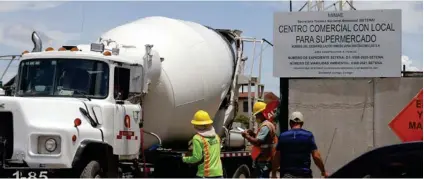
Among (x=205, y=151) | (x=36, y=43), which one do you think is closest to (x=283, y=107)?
(x=36, y=43)

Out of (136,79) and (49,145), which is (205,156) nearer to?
(49,145)

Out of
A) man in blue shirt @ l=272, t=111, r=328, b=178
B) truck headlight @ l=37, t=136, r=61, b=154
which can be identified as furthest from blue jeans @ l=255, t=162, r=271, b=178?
truck headlight @ l=37, t=136, r=61, b=154

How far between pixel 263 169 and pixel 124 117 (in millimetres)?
2231

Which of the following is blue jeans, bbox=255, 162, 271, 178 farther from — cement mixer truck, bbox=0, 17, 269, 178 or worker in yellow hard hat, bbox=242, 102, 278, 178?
cement mixer truck, bbox=0, 17, 269, 178

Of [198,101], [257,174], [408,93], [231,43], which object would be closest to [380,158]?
[257,174]

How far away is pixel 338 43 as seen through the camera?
561 inches

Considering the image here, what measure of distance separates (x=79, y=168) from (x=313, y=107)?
247 inches

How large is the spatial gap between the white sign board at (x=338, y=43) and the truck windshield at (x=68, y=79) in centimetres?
507

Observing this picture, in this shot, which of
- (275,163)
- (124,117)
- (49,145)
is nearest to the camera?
(275,163)

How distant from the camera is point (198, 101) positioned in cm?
1293

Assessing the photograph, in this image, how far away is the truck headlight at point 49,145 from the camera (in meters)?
9.31

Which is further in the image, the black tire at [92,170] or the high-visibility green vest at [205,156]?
the black tire at [92,170]

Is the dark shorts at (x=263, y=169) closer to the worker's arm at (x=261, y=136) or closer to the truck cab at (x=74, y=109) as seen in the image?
the worker's arm at (x=261, y=136)

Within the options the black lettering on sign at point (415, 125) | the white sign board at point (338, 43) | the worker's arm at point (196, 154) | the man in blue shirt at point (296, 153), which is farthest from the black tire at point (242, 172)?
the man in blue shirt at point (296, 153)
